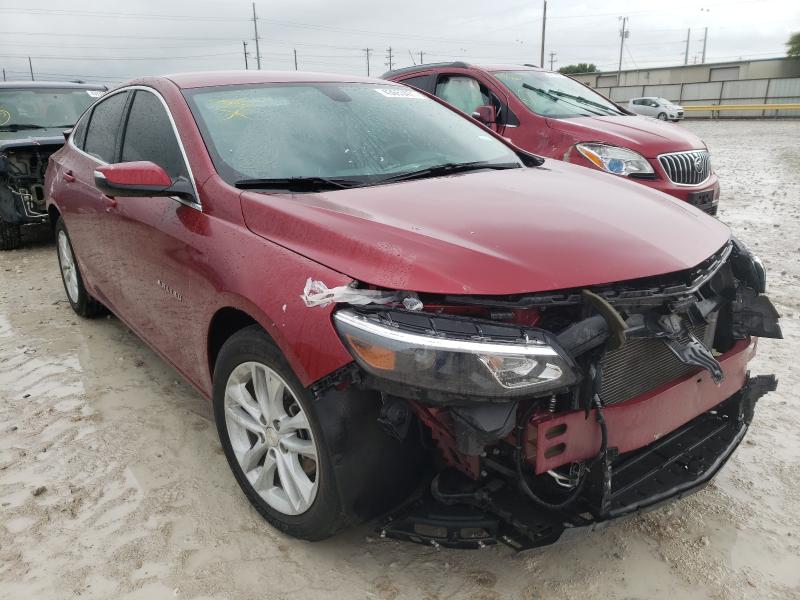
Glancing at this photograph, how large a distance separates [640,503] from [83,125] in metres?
4.10

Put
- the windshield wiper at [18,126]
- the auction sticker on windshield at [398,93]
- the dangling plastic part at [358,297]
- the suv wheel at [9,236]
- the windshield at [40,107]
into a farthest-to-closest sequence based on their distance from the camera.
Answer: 1. the windshield at [40,107]
2. the windshield wiper at [18,126]
3. the suv wheel at [9,236]
4. the auction sticker on windshield at [398,93]
5. the dangling plastic part at [358,297]

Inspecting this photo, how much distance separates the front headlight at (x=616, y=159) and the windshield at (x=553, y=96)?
71 cm

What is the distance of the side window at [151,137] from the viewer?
9.07 ft

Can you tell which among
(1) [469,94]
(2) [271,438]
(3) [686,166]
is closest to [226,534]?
(2) [271,438]

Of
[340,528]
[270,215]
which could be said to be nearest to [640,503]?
Result: [340,528]

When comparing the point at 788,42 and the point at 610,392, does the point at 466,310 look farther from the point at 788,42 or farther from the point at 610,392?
the point at 788,42

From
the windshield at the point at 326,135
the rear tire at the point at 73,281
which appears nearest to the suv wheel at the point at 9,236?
the rear tire at the point at 73,281

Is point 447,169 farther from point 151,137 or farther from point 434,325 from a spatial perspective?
point 151,137

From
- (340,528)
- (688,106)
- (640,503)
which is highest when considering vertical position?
(640,503)

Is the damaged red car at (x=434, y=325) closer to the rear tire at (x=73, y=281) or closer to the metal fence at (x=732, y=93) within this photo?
the rear tire at (x=73, y=281)

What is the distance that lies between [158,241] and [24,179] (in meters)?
5.00

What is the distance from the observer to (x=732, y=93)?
3594 cm

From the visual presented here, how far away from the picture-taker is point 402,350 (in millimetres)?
1730

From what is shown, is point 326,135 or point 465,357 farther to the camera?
point 326,135
